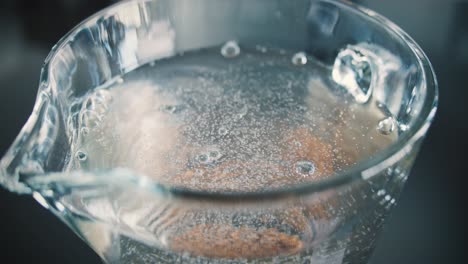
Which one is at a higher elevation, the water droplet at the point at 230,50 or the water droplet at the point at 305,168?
the water droplet at the point at 230,50

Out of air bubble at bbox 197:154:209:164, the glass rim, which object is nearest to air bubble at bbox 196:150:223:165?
air bubble at bbox 197:154:209:164

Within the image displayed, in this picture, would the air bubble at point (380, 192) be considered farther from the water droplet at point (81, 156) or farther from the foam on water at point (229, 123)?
the water droplet at point (81, 156)

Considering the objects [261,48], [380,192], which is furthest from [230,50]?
[380,192]

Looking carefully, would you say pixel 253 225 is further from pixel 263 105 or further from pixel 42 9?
pixel 42 9

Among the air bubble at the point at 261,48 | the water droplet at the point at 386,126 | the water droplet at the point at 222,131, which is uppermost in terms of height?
the air bubble at the point at 261,48

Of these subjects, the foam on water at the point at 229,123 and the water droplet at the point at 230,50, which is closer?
the foam on water at the point at 229,123

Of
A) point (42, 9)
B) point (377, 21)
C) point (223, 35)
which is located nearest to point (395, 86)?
point (377, 21)

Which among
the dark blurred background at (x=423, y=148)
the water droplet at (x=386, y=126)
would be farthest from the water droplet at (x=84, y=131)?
the water droplet at (x=386, y=126)
